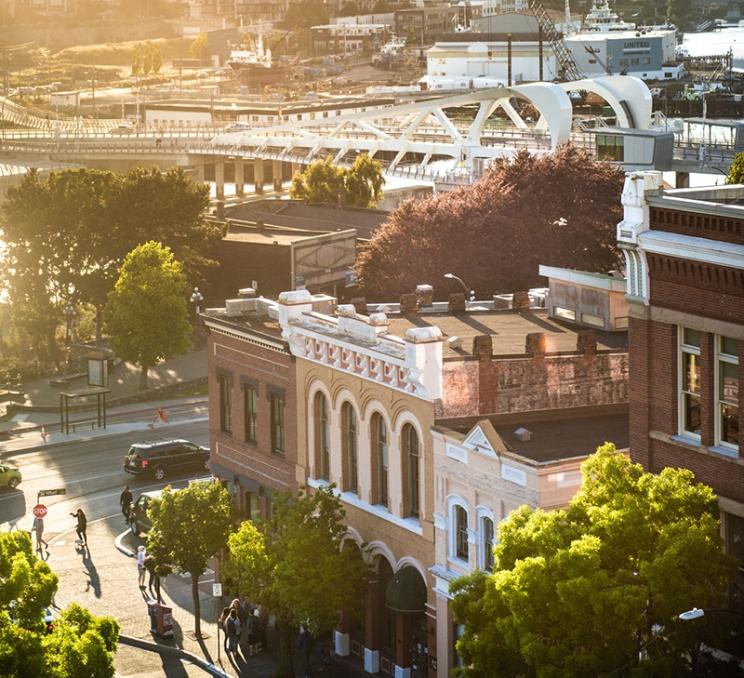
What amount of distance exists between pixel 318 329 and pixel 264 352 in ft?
13.3

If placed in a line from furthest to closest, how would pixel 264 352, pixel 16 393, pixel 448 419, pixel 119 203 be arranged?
pixel 119 203
pixel 16 393
pixel 264 352
pixel 448 419

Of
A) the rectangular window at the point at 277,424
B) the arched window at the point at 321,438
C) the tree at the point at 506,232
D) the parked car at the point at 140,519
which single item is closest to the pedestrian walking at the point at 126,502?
the parked car at the point at 140,519

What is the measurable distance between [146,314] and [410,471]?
47.6 metres

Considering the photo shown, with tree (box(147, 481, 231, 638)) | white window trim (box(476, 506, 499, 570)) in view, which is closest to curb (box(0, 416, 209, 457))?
tree (box(147, 481, 231, 638))

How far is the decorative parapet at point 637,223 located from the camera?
133 ft

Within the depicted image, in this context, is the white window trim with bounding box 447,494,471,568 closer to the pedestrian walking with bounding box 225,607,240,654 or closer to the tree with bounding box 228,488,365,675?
the tree with bounding box 228,488,365,675

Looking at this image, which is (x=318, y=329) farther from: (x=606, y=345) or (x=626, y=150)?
(x=626, y=150)

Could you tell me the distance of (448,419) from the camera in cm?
4953

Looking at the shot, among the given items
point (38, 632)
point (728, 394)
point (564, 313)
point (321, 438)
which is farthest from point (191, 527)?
point (728, 394)

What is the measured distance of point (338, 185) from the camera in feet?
485

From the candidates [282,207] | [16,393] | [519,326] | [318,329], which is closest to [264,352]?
[318,329]

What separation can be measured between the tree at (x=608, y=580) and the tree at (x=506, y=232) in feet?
171

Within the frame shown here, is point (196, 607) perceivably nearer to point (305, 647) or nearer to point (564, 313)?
point (305, 647)

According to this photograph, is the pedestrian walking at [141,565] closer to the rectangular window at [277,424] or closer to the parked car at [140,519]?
the parked car at [140,519]
